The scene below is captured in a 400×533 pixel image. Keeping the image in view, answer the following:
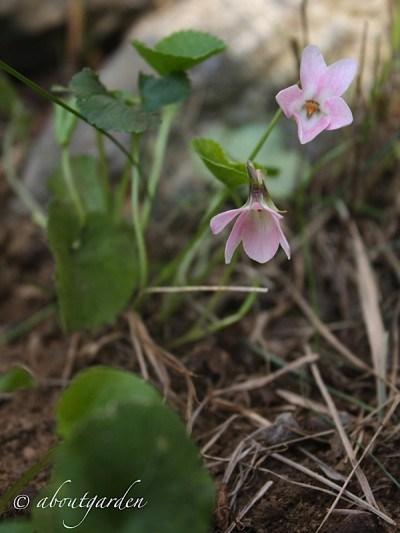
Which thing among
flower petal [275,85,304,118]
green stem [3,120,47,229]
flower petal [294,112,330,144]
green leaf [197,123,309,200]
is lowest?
green leaf [197,123,309,200]

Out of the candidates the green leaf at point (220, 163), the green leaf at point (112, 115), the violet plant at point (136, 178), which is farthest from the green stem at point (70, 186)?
the green leaf at point (220, 163)

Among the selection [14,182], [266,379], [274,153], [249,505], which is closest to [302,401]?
[266,379]

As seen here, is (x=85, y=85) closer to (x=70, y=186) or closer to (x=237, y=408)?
(x=70, y=186)

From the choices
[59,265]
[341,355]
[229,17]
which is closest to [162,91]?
[59,265]

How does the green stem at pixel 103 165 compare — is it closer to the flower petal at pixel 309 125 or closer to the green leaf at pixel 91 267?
the green leaf at pixel 91 267

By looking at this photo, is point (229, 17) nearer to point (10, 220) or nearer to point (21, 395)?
point (10, 220)

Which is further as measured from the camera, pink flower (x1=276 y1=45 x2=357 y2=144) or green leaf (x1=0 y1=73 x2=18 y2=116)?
green leaf (x1=0 y1=73 x2=18 y2=116)

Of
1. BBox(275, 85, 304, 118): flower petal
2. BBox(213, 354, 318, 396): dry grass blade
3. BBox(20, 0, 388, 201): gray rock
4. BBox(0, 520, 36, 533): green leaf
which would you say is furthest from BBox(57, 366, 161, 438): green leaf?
BBox(20, 0, 388, 201): gray rock

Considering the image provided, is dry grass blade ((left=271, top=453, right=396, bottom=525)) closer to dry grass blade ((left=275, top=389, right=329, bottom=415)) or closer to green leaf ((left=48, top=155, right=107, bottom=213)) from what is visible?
dry grass blade ((left=275, top=389, right=329, bottom=415))
